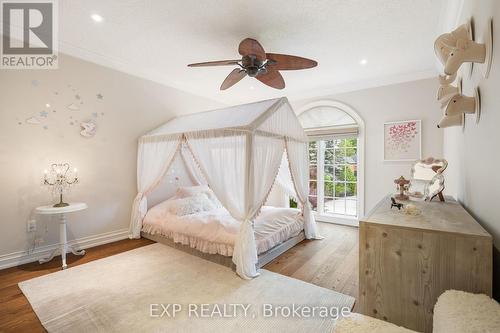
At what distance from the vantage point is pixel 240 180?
9.10 ft

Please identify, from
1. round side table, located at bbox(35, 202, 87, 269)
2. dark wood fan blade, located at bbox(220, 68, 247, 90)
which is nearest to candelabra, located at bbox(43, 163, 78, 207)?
round side table, located at bbox(35, 202, 87, 269)

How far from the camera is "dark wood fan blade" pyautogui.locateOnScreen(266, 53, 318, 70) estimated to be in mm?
2434

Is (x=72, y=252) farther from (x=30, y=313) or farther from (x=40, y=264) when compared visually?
(x=30, y=313)

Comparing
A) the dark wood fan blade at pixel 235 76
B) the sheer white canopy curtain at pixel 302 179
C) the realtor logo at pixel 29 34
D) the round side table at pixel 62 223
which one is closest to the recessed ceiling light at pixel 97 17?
the realtor logo at pixel 29 34

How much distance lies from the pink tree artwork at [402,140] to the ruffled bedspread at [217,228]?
84.5 inches

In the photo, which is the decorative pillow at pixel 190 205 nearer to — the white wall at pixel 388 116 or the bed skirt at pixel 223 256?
the bed skirt at pixel 223 256

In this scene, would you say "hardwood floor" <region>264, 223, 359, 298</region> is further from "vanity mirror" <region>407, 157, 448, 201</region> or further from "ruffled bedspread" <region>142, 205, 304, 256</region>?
"vanity mirror" <region>407, 157, 448, 201</region>

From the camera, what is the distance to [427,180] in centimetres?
236

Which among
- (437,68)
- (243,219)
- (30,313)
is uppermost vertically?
(437,68)

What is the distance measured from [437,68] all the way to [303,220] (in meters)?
3.32

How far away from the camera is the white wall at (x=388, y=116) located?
393 cm

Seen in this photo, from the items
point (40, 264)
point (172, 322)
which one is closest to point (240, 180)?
point (172, 322)

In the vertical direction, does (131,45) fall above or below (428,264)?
above

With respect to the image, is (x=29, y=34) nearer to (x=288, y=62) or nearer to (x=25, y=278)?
(x=25, y=278)
